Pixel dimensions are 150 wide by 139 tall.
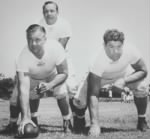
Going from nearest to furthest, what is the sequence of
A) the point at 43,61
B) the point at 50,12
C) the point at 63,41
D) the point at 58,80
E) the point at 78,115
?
the point at 58,80 → the point at 43,61 → the point at 78,115 → the point at 50,12 → the point at 63,41

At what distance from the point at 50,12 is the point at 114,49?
947 millimetres

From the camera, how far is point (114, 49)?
126 inches

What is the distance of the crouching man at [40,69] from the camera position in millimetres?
3131

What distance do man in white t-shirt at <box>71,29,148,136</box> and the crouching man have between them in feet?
1.06

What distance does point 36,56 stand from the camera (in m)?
3.30

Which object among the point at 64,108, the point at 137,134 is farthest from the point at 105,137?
the point at 64,108

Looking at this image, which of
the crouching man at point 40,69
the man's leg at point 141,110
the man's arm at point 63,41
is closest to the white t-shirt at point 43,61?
the crouching man at point 40,69

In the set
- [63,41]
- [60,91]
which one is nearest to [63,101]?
[60,91]

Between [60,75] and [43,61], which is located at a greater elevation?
[43,61]

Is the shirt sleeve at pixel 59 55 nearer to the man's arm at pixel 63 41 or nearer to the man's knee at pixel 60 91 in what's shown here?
the man's knee at pixel 60 91

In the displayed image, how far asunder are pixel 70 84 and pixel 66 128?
1.72 ft

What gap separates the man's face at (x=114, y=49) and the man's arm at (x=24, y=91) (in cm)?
93

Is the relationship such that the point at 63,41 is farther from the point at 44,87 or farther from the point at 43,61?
the point at 44,87

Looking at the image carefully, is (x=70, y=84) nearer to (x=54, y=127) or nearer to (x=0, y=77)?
(x=54, y=127)
